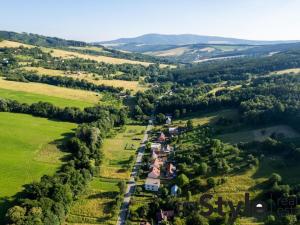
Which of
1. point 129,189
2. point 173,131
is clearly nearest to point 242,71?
point 173,131

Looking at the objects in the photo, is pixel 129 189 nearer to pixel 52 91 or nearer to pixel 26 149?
pixel 26 149

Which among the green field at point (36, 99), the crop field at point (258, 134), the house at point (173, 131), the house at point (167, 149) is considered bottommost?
the house at point (167, 149)

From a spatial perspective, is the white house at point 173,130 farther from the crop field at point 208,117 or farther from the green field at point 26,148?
the green field at point 26,148

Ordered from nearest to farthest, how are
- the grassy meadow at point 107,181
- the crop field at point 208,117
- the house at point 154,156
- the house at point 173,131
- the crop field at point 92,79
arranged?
the grassy meadow at point 107,181 < the house at point 154,156 < the house at point 173,131 < the crop field at point 208,117 < the crop field at point 92,79

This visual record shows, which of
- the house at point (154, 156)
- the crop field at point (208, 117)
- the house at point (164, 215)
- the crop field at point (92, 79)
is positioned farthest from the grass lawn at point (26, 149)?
the crop field at point (92, 79)

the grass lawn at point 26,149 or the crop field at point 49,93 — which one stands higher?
the crop field at point 49,93

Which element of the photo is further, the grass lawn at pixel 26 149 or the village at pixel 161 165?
the grass lawn at pixel 26 149
